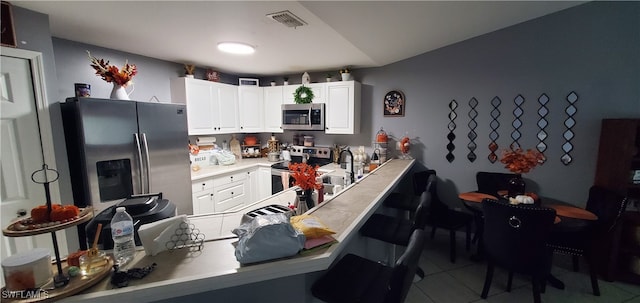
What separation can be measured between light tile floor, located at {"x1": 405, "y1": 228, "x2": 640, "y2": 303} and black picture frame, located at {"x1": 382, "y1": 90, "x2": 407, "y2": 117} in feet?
6.63

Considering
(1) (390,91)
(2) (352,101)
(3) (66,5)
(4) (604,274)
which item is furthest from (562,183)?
(3) (66,5)

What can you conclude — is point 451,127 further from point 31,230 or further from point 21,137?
point 21,137

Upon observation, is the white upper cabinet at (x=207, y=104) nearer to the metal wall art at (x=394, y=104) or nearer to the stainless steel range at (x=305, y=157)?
the stainless steel range at (x=305, y=157)

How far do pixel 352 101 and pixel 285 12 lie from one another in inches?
78.1

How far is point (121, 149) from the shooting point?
2.32 metres

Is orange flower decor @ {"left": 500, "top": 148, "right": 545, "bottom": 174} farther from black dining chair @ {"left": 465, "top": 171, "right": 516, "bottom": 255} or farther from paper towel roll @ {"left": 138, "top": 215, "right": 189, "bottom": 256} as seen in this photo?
paper towel roll @ {"left": 138, "top": 215, "right": 189, "bottom": 256}

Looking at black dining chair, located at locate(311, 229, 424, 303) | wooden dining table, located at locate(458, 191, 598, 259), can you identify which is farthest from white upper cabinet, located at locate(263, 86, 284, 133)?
black dining chair, located at locate(311, 229, 424, 303)

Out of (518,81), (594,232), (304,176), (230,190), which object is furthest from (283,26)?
(594,232)

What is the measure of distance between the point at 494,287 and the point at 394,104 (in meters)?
2.47

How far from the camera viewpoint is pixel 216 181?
3.49 metres

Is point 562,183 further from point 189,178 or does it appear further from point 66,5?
point 66,5

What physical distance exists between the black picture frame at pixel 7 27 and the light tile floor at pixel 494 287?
12.1 ft

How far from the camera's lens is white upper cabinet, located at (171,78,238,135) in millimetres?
3521

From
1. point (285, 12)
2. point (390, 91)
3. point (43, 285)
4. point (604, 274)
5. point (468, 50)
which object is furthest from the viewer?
point (390, 91)
